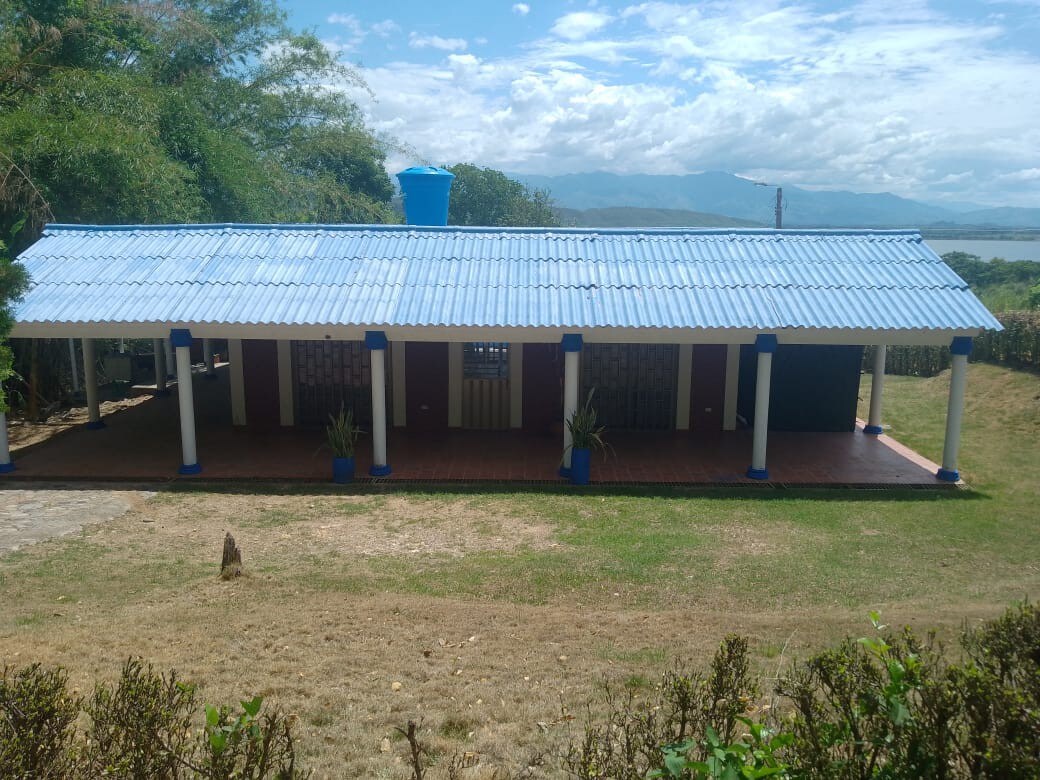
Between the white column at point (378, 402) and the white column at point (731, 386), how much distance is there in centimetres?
614

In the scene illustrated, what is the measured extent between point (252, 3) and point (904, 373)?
2301 cm

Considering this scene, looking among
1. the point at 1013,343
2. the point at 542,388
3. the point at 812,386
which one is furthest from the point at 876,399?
the point at 1013,343

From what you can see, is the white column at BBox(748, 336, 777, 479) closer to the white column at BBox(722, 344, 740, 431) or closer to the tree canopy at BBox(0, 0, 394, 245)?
the white column at BBox(722, 344, 740, 431)

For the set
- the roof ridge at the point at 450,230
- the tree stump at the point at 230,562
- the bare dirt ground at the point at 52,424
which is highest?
the roof ridge at the point at 450,230

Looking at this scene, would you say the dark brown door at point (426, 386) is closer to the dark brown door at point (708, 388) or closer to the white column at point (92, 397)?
the dark brown door at point (708, 388)

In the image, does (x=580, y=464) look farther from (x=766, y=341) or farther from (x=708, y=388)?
(x=708, y=388)

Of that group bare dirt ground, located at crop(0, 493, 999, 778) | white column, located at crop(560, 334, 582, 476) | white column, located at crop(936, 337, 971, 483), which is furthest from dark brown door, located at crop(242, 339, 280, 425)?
white column, located at crop(936, 337, 971, 483)

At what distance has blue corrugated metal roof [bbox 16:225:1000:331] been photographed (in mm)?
11453

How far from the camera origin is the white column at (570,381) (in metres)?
11.4

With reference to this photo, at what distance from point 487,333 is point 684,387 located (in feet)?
14.9

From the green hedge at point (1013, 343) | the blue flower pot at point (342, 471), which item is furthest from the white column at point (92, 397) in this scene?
the green hedge at point (1013, 343)

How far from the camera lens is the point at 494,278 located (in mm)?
12531

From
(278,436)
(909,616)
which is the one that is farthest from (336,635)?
(278,436)

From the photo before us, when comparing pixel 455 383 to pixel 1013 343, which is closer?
pixel 455 383
